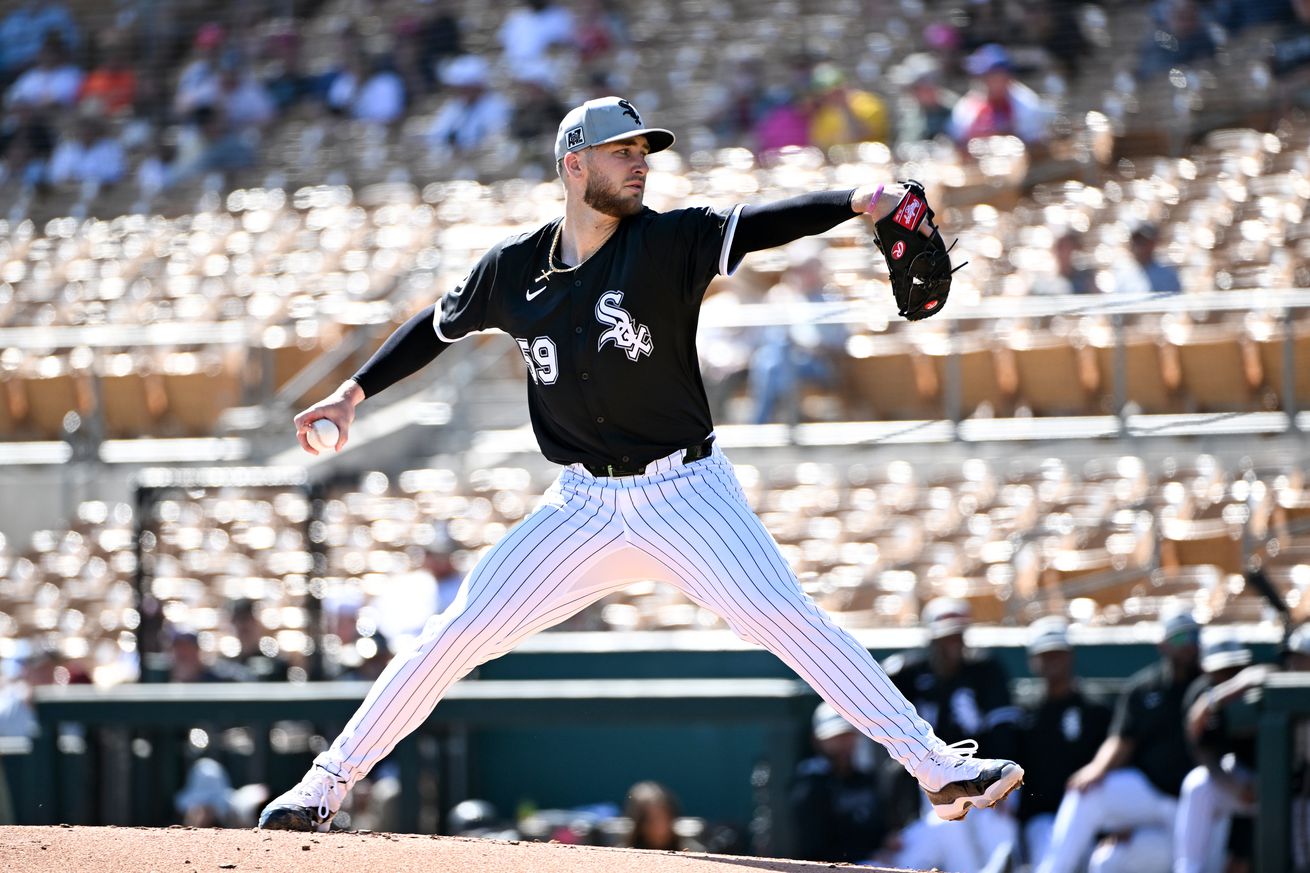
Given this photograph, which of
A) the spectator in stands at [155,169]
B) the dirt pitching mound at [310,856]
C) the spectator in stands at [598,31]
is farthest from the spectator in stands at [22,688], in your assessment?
the spectator in stands at [598,31]

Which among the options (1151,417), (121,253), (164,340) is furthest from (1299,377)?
(121,253)

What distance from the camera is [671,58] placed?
15.3m

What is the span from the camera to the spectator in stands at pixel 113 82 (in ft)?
57.0

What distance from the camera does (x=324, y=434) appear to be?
4527mm

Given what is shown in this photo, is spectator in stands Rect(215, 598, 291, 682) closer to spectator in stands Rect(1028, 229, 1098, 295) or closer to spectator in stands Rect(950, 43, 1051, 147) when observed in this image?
spectator in stands Rect(1028, 229, 1098, 295)

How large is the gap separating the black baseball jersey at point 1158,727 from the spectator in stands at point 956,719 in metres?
0.41

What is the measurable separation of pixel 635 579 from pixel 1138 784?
9.86ft

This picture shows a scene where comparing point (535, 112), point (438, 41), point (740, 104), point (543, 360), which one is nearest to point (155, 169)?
point (438, 41)

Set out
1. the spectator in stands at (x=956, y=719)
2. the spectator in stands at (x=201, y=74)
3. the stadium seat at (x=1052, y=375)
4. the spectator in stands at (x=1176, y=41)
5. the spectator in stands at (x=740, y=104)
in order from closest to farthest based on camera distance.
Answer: the spectator in stands at (x=956, y=719) < the stadium seat at (x=1052, y=375) < the spectator in stands at (x=1176, y=41) < the spectator in stands at (x=740, y=104) < the spectator in stands at (x=201, y=74)

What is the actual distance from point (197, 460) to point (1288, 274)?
6.29 metres

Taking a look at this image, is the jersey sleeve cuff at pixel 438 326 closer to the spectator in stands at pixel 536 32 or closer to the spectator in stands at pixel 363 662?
the spectator in stands at pixel 363 662

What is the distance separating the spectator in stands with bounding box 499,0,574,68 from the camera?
51.5ft

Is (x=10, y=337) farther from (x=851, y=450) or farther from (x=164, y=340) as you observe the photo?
(x=851, y=450)

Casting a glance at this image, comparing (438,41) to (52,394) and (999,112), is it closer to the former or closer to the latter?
(52,394)
